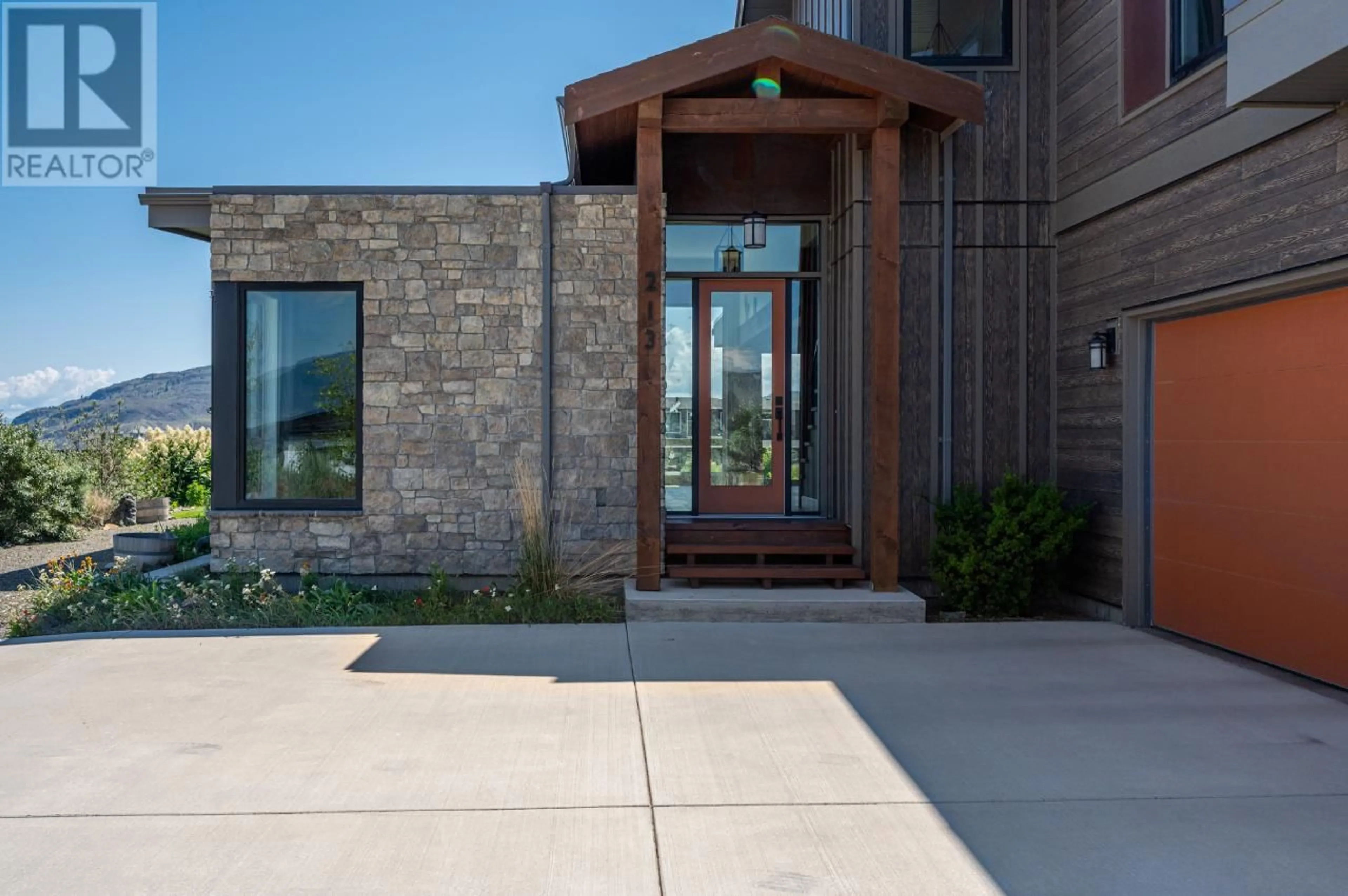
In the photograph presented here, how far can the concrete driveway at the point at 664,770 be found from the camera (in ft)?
11.6

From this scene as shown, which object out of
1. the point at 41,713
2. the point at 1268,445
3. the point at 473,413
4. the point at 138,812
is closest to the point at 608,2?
the point at 473,413

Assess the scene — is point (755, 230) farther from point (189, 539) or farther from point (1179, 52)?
point (189, 539)

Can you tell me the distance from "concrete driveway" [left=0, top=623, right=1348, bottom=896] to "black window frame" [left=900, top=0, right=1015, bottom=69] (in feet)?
16.1

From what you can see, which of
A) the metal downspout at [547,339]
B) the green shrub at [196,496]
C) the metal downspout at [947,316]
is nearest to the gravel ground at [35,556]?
the green shrub at [196,496]

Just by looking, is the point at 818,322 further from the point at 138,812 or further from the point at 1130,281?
the point at 138,812

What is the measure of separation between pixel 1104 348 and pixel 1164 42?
211cm

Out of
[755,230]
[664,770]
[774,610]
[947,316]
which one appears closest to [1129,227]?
[947,316]

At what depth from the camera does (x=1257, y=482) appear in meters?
6.43

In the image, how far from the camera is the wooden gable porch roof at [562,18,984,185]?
7531mm

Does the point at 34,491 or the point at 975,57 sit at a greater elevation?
the point at 975,57

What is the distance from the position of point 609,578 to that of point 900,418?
2.71 metres

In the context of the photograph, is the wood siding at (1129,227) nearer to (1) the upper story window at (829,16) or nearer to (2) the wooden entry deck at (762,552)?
(1) the upper story window at (829,16)

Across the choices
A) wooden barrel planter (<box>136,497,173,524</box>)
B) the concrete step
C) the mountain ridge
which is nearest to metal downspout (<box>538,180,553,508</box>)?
the concrete step

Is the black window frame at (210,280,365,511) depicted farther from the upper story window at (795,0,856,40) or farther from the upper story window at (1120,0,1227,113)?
the upper story window at (1120,0,1227,113)
